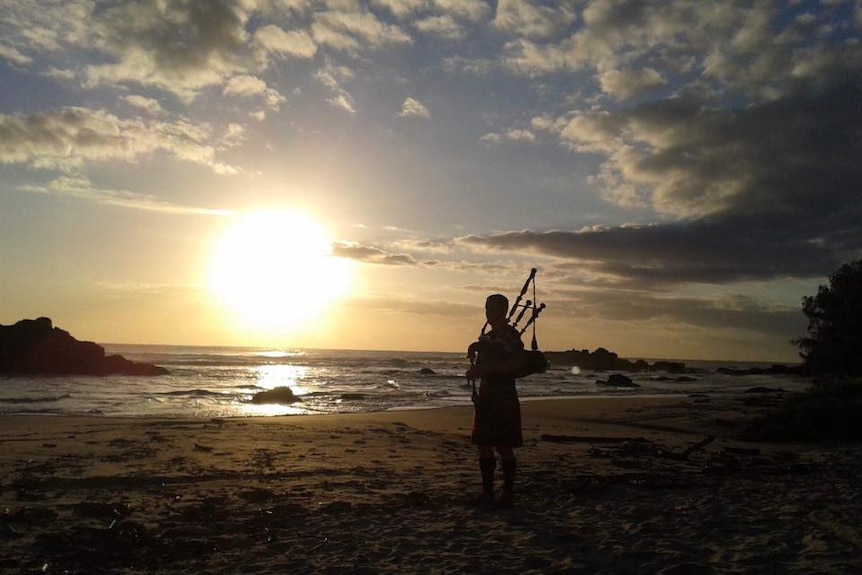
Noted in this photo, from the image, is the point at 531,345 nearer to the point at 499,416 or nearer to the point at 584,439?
the point at 499,416

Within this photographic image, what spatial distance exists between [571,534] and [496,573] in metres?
1.22

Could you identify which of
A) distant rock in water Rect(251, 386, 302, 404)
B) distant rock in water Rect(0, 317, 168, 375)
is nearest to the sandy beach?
distant rock in water Rect(251, 386, 302, 404)

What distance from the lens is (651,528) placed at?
5.50 m

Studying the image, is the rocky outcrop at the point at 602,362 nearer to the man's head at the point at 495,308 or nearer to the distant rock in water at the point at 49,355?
the distant rock in water at the point at 49,355

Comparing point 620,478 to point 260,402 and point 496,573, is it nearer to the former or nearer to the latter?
point 496,573

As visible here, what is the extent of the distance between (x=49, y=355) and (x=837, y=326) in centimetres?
4927

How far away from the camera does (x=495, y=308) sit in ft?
22.7

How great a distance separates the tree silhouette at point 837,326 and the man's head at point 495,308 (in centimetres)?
2415

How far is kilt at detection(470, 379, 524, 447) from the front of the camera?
6680 mm

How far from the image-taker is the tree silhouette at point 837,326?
84.5 feet

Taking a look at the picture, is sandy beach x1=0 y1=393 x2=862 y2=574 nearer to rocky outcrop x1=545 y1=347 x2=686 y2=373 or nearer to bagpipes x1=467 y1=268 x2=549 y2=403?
bagpipes x1=467 y1=268 x2=549 y2=403

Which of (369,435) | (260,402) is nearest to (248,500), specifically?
(369,435)

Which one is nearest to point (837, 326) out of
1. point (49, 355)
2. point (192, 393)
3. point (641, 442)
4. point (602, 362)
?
point (641, 442)

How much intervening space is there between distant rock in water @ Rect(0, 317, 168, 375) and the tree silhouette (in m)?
42.5
